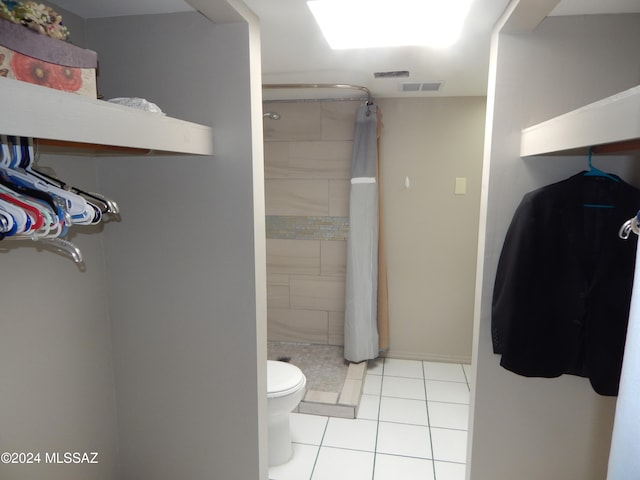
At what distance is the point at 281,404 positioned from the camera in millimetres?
2070

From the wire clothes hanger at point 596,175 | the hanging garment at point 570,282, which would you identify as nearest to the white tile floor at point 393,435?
the hanging garment at point 570,282

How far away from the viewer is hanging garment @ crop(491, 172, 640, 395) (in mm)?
1325

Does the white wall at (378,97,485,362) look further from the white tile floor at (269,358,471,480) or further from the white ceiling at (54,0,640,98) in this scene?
the white tile floor at (269,358,471,480)

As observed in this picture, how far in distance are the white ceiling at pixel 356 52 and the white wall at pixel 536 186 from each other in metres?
0.11

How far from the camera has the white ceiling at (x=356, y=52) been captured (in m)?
1.36

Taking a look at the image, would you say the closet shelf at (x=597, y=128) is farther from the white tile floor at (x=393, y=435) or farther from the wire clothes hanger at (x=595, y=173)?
the white tile floor at (x=393, y=435)

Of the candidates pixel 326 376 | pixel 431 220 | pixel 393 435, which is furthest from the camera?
pixel 431 220

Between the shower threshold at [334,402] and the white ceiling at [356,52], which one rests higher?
the white ceiling at [356,52]

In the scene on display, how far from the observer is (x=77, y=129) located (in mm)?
810

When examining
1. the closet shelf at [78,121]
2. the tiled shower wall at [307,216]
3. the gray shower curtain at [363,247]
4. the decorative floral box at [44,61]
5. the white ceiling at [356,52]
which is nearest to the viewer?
the closet shelf at [78,121]

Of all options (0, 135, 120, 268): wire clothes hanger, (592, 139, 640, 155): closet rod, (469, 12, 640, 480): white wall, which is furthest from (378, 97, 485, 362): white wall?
(0, 135, 120, 268): wire clothes hanger

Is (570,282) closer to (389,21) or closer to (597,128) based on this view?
(597,128)

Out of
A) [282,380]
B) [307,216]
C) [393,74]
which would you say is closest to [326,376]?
[282,380]

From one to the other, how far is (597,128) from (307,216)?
2.42 meters
